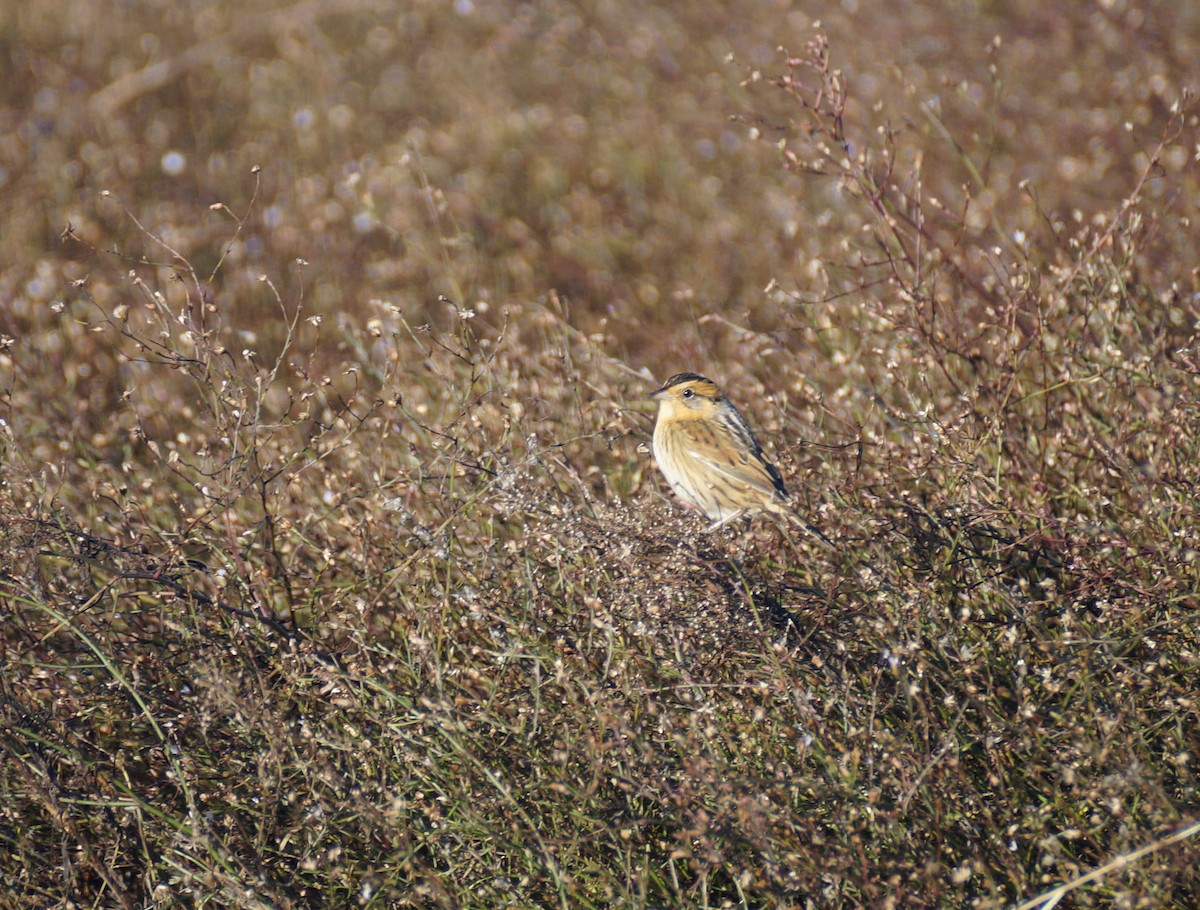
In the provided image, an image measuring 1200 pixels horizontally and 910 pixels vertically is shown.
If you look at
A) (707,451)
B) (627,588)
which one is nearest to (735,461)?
(707,451)

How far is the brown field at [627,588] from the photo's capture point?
3115 mm

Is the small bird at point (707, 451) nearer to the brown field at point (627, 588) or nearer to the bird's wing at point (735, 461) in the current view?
the bird's wing at point (735, 461)

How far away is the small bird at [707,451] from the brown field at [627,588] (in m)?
0.16

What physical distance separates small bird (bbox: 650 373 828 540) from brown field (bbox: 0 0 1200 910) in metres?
0.16

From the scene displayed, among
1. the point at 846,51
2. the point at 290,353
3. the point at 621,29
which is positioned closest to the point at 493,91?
the point at 621,29

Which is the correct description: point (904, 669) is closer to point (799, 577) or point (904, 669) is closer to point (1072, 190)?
point (799, 577)

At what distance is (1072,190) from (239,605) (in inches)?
246

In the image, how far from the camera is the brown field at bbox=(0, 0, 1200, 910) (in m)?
3.12

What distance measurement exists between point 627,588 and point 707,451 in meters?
1.83

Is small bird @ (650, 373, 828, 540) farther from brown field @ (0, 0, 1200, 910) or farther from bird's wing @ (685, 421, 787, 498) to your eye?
brown field @ (0, 0, 1200, 910)

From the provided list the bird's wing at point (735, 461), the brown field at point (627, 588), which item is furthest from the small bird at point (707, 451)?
the brown field at point (627, 588)

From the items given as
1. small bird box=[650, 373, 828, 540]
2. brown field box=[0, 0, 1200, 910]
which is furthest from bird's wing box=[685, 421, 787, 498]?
brown field box=[0, 0, 1200, 910]

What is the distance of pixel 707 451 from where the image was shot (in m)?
5.23

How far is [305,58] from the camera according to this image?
10859 mm
